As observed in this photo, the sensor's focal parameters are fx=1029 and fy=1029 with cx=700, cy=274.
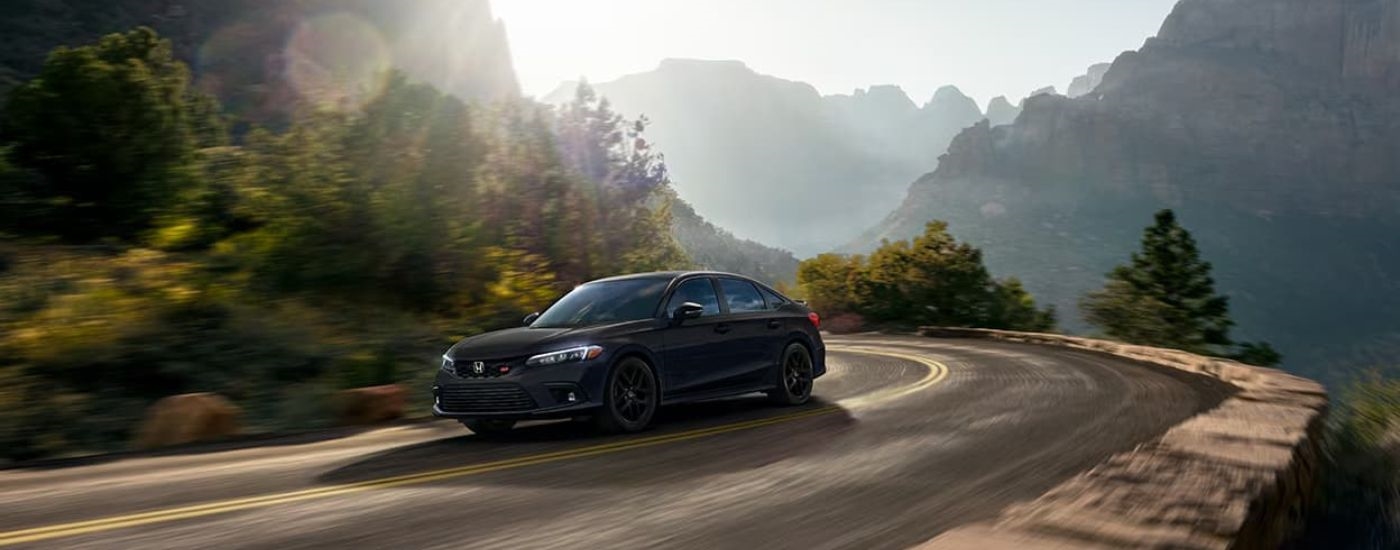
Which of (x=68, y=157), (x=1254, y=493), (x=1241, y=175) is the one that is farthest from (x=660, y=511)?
(x=1241, y=175)

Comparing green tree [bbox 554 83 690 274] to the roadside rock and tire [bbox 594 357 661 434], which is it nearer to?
tire [bbox 594 357 661 434]

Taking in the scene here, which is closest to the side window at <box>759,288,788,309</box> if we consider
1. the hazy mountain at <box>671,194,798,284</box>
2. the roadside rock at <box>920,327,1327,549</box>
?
the roadside rock at <box>920,327,1327,549</box>

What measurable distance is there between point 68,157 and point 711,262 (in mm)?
98546

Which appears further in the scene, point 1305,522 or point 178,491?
point 178,491

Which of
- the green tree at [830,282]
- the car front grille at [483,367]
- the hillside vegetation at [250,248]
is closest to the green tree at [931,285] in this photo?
the green tree at [830,282]

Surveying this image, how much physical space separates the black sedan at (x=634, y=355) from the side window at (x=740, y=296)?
15mm

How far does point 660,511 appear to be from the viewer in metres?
5.54

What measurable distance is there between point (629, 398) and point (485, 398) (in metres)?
1.28

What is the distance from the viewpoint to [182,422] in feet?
30.4

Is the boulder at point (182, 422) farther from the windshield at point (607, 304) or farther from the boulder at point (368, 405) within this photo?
the windshield at point (607, 304)

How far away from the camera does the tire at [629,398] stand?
8.87 meters

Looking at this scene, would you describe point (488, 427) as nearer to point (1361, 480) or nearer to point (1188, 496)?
point (1188, 496)

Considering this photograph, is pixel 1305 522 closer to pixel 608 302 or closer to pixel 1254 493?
pixel 1254 493

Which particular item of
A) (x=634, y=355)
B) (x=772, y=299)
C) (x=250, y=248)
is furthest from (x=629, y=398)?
(x=250, y=248)
